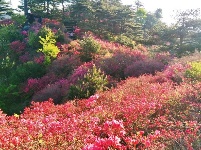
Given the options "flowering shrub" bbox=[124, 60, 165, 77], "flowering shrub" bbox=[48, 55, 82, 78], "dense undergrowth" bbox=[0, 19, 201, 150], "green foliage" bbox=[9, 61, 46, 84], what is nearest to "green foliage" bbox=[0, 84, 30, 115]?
"dense undergrowth" bbox=[0, 19, 201, 150]

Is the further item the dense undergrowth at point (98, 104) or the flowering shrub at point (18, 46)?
the flowering shrub at point (18, 46)

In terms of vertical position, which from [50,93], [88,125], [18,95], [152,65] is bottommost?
[18,95]

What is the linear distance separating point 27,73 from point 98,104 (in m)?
8.72

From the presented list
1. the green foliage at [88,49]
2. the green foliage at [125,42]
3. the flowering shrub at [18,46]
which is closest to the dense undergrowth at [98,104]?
the green foliage at [88,49]

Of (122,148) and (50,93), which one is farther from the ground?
(122,148)

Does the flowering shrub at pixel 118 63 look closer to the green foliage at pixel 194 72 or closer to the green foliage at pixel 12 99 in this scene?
the green foliage at pixel 194 72

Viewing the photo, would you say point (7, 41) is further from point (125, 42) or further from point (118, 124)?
point (118, 124)

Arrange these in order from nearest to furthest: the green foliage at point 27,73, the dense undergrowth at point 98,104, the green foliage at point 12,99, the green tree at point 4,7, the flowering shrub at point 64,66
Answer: the dense undergrowth at point 98,104 < the green foliage at point 12,99 < the flowering shrub at point 64,66 < the green foliage at point 27,73 < the green tree at point 4,7

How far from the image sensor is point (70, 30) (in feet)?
84.1

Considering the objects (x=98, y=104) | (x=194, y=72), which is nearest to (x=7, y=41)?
(x=98, y=104)

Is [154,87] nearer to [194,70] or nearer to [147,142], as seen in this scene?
[194,70]

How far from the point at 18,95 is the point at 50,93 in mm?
3152

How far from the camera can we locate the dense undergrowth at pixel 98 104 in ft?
17.8

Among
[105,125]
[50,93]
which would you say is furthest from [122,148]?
[50,93]
